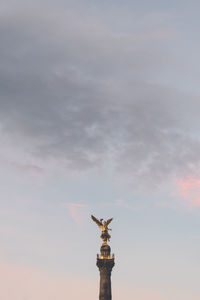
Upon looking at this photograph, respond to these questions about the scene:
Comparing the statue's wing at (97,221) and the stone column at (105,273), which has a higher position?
the statue's wing at (97,221)

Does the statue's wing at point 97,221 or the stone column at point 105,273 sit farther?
the statue's wing at point 97,221

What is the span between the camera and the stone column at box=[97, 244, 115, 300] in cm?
7000

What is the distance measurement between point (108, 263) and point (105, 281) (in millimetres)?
2293

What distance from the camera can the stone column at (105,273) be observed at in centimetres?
7000

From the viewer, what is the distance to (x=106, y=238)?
A: 73812 mm

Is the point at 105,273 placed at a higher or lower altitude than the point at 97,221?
lower

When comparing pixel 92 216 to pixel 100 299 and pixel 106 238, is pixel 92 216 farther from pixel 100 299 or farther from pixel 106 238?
pixel 100 299

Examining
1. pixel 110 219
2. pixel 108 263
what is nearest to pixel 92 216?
pixel 110 219

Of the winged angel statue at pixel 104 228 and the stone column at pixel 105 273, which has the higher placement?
the winged angel statue at pixel 104 228

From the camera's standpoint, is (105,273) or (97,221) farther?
(97,221)

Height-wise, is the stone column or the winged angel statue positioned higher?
the winged angel statue

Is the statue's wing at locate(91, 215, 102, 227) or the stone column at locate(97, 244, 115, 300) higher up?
the statue's wing at locate(91, 215, 102, 227)

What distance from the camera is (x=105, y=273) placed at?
70.6 meters

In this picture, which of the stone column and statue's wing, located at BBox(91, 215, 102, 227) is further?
statue's wing, located at BBox(91, 215, 102, 227)
